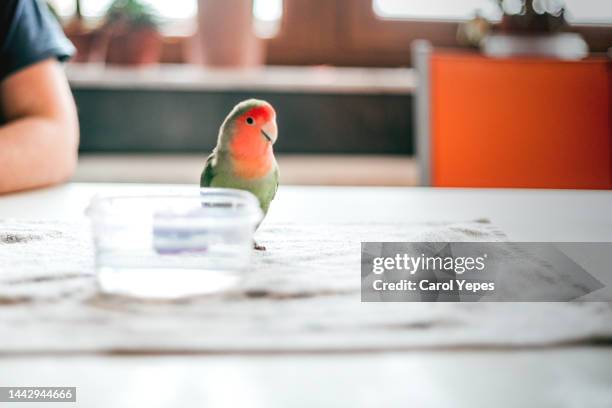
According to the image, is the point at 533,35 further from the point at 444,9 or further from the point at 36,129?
the point at 36,129

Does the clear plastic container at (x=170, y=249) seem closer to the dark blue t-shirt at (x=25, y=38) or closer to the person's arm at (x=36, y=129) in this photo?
the person's arm at (x=36, y=129)

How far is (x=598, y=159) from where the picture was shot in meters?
1.45

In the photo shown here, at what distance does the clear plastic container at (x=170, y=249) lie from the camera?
0.38m

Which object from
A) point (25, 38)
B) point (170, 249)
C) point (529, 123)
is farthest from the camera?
point (529, 123)

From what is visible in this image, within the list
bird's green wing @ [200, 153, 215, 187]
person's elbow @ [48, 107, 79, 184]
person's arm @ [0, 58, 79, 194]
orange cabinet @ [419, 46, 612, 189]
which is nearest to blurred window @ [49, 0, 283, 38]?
orange cabinet @ [419, 46, 612, 189]

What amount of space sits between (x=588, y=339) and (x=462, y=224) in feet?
1.07

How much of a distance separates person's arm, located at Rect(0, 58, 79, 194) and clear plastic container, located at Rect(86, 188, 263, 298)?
19.6 inches

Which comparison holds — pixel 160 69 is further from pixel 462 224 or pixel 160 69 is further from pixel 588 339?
pixel 588 339

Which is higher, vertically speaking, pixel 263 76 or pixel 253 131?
pixel 263 76

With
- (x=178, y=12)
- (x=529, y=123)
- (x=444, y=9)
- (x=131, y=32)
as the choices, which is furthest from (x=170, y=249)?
(x=444, y=9)

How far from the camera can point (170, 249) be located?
39 cm

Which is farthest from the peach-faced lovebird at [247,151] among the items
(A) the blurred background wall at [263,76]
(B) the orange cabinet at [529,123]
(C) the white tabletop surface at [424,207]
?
(A) the blurred background wall at [263,76]

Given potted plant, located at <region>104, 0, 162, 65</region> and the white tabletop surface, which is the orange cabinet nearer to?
the white tabletop surface

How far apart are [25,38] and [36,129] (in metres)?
0.24
